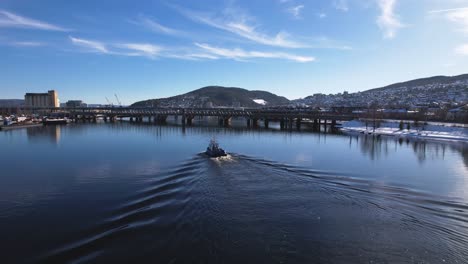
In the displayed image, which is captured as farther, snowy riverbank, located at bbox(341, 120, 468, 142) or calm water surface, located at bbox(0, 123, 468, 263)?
snowy riverbank, located at bbox(341, 120, 468, 142)

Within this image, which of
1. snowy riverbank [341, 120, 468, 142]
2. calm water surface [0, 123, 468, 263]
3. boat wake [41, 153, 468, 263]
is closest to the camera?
boat wake [41, 153, 468, 263]

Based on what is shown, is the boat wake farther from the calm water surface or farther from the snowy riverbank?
the snowy riverbank

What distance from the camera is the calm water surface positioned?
50.5ft

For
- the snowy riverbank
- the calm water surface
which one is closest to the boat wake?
the calm water surface

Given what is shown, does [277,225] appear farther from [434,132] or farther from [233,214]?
[434,132]

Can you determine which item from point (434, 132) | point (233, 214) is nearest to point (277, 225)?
point (233, 214)

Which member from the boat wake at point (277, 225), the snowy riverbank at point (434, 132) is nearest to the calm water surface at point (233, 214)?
the boat wake at point (277, 225)

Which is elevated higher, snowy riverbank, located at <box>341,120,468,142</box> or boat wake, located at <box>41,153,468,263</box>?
snowy riverbank, located at <box>341,120,468,142</box>

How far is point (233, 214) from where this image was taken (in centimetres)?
2017

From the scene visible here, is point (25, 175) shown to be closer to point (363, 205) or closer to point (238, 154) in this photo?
point (238, 154)

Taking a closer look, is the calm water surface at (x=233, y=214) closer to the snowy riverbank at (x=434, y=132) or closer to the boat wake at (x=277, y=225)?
the boat wake at (x=277, y=225)

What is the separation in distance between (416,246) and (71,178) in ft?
98.2

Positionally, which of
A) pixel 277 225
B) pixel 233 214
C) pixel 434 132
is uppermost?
pixel 434 132

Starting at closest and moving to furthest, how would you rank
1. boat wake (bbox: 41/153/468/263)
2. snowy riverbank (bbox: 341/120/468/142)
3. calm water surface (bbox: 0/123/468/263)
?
boat wake (bbox: 41/153/468/263) → calm water surface (bbox: 0/123/468/263) → snowy riverbank (bbox: 341/120/468/142)
